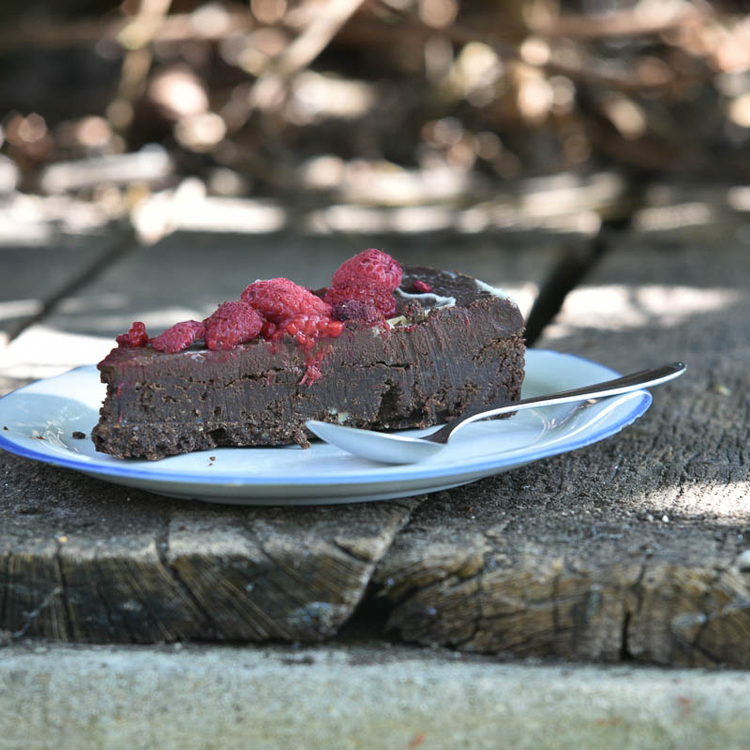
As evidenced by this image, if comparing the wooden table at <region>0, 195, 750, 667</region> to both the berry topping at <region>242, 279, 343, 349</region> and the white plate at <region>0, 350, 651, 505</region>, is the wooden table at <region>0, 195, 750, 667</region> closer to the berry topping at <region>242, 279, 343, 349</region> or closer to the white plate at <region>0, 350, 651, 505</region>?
the white plate at <region>0, 350, 651, 505</region>

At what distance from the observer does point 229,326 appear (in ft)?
5.73

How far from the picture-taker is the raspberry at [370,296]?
6.08 ft

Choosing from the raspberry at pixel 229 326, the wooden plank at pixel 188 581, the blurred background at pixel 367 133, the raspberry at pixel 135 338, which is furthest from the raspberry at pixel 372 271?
the blurred background at pixel 367 133

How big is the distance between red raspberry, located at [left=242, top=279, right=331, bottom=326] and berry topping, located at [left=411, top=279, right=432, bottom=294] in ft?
0.72

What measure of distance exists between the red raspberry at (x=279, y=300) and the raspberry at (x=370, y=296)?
0.25ft

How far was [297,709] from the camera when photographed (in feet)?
4.47

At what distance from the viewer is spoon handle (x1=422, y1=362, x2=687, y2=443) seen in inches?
Result: 67.4

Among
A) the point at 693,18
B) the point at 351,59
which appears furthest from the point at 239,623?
the point at 351,59

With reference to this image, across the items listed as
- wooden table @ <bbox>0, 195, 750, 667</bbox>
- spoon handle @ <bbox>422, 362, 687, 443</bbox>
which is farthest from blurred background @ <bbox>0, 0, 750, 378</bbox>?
wooden table @ <bbox>0, 195, 750, 667</bbox>

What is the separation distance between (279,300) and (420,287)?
29 cm

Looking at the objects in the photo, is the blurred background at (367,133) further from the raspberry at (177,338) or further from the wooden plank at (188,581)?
the wooden plank at (188,581)

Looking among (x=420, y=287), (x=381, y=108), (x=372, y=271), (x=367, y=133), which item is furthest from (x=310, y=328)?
(x=381, y=108)

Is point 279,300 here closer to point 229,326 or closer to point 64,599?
point 229,326

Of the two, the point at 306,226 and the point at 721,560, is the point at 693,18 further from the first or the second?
the point at 721,560
